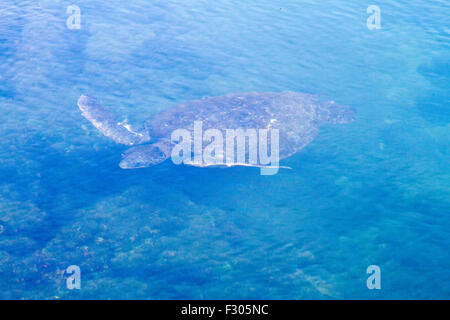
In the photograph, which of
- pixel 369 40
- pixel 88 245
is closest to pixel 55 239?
pixel 88 245

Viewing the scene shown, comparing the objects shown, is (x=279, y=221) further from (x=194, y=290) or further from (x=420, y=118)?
(x=420, y=118)

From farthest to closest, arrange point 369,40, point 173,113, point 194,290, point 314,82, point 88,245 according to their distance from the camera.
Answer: point 369,40 < point 314,82 < point 173,113 < point 88,245 < point 194,290

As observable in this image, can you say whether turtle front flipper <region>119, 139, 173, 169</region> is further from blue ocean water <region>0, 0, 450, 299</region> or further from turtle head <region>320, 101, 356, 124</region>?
turtle head <region>320, 101, 356, 124</region>
